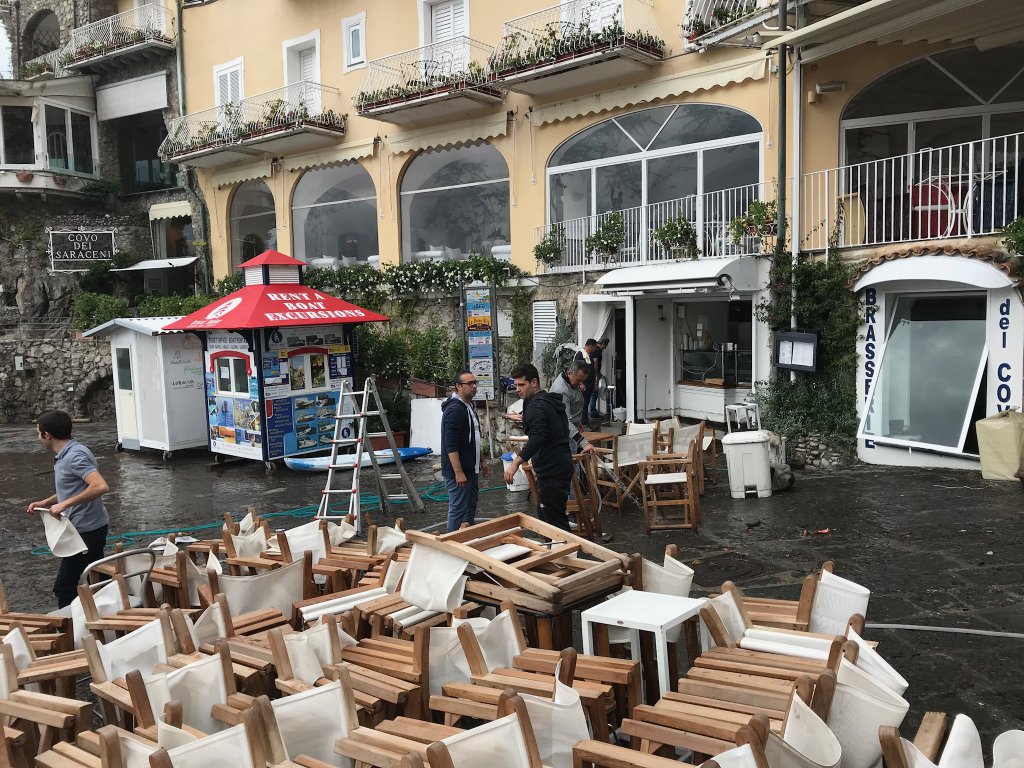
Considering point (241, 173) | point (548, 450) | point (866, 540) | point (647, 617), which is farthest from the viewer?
point (241, 173)

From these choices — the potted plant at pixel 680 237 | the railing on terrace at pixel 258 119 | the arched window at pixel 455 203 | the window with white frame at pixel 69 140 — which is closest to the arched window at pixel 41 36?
the window with white frame at pixel 69 140

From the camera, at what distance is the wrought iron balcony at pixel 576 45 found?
14602 mm

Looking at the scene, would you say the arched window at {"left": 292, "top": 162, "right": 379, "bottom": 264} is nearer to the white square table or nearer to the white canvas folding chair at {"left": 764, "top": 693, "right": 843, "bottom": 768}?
the white square table

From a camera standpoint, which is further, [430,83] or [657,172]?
[430,83]

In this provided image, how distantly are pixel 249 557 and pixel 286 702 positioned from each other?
2.93m

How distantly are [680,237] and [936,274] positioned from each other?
4334 millimetres

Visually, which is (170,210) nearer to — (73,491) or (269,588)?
(73,491)

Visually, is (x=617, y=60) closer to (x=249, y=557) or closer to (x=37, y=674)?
(x=249, y=557)

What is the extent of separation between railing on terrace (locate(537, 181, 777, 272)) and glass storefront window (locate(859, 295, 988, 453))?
257 cm

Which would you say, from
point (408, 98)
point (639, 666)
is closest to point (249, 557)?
point (639, 666)

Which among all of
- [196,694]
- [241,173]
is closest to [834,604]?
[196,694]

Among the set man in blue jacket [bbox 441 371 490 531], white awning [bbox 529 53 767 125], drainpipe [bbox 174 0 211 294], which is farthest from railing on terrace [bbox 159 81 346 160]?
man in blue jacket [bbox 441 371 490 531]

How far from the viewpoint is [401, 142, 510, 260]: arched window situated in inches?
717

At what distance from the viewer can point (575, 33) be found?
15.0 metres
